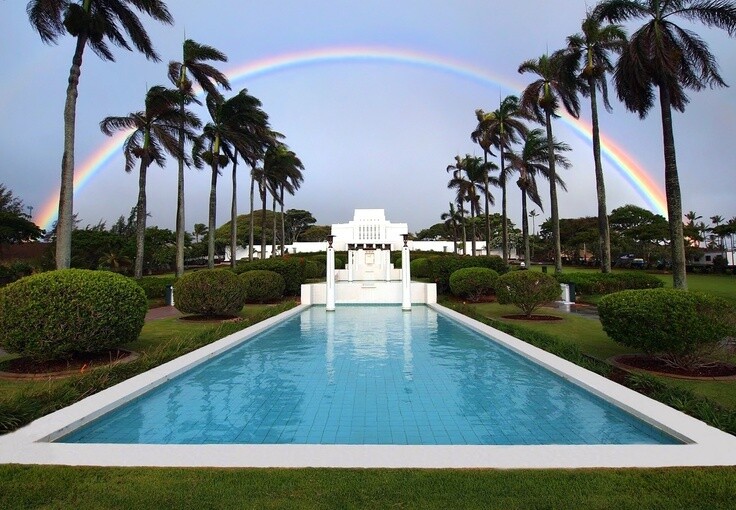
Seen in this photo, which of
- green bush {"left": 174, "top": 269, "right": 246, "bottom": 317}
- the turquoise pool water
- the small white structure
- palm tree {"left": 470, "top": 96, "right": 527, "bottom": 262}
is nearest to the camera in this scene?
the turquoise pool water

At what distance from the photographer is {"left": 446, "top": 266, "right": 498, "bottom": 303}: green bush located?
20.5m

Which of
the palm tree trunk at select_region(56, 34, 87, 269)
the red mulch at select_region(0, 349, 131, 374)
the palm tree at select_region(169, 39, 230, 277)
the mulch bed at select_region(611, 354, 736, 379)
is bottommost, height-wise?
the mulch bed at select_region(611, 354, 736, 379)

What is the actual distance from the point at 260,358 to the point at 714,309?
7935mm

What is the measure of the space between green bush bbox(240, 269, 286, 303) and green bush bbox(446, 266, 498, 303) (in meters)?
8.22

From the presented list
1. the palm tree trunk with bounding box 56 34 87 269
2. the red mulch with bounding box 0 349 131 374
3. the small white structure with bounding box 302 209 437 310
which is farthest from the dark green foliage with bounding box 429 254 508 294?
the red mulch with bounding box 0 349 131 374

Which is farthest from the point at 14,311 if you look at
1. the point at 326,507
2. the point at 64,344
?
the point at 326,507

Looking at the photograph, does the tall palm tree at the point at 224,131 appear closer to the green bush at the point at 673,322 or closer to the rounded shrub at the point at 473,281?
the rounded shrub at the point at 473,281

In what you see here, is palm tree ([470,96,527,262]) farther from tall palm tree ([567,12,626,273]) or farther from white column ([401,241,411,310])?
white column ([401,241,411,310])

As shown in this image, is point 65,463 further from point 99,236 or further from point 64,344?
point 99,236

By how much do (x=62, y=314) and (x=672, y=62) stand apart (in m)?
17.3

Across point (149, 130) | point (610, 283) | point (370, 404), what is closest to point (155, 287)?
point (149, 130)

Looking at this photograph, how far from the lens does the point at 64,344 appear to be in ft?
24.2

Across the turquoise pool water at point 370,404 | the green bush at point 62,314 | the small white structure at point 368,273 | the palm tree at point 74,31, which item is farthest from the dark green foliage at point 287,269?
the green bush at point 62,314

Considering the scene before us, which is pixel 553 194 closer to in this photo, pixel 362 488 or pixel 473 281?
pixel 473 281
